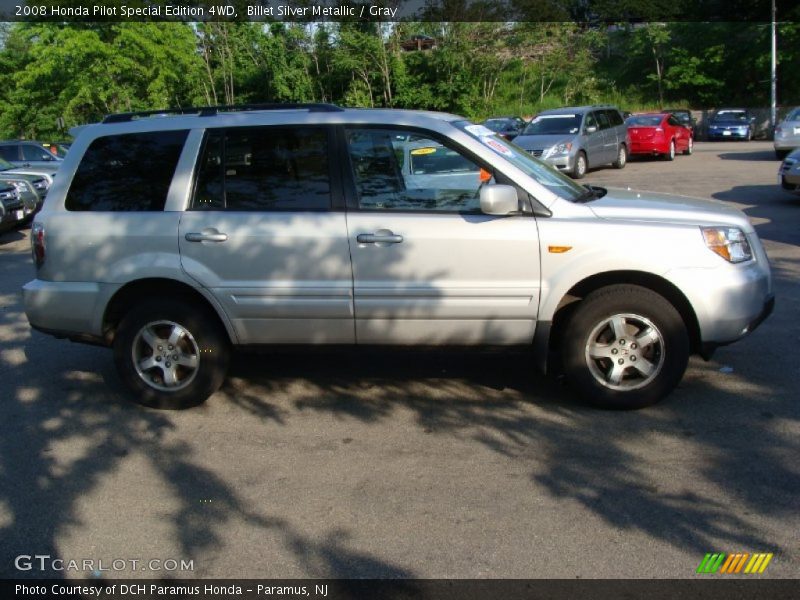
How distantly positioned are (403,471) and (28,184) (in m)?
14.0

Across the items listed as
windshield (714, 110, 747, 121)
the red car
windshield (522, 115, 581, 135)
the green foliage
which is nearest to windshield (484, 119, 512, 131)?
the red car

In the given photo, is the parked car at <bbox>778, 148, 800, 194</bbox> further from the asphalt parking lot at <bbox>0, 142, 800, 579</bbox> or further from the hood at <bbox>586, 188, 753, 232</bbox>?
the hood at <bbox>586, 188, 753, 232</bbox>

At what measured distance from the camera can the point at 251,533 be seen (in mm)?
3930

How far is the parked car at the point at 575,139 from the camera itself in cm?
1992

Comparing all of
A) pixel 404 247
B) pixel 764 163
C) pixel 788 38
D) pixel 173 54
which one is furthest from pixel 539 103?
pixel 404 247

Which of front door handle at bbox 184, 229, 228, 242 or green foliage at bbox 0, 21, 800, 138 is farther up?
green foliage at bbox 0, 21, 800, 138

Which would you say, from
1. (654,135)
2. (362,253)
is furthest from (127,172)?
(654,135)

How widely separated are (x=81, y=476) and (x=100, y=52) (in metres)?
31.0

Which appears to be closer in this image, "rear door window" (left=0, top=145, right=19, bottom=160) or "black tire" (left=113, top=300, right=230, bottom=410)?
"black tire" (left=113, top=300, right=230, bottom=410)

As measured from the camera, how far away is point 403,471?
453cm

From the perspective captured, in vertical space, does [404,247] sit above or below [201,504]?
above

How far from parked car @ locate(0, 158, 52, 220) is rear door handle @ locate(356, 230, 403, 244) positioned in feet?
38.7

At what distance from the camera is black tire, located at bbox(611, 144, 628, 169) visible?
23.6 m

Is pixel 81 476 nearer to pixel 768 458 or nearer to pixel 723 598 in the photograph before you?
pixel 723 598
